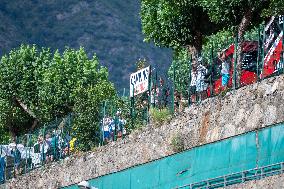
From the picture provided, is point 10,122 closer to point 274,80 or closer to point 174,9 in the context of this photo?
point 174,9

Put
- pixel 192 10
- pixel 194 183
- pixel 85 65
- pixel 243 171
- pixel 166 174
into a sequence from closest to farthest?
pixel 243 171, pixel 194 183, pixel 166 174, pixel 192 10, pixel 85 65

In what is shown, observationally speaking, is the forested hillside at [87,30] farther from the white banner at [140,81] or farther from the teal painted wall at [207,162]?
the teal painted wall at [207,162]

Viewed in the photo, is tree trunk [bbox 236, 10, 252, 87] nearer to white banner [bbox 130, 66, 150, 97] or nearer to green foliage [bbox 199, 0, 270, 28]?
green foliage [bbox 199, 0, 270, 28]

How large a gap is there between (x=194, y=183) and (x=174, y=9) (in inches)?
595

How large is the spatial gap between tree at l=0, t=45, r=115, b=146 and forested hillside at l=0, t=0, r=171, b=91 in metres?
82.4

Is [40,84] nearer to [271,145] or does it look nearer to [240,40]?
[240,40]

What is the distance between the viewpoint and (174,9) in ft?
134

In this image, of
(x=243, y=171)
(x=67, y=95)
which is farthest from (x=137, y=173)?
(x=67, y=95)

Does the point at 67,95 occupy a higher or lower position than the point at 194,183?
higher

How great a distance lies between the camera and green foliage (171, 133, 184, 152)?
106 ft

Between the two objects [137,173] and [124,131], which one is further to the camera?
[124,131]

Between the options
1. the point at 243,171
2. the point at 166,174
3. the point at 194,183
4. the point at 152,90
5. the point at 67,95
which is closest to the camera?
the point at 243,171

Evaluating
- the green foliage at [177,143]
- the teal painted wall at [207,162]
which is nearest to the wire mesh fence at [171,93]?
the green foliage at [177,143]

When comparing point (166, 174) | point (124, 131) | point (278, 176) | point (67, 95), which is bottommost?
point (278, 176)
